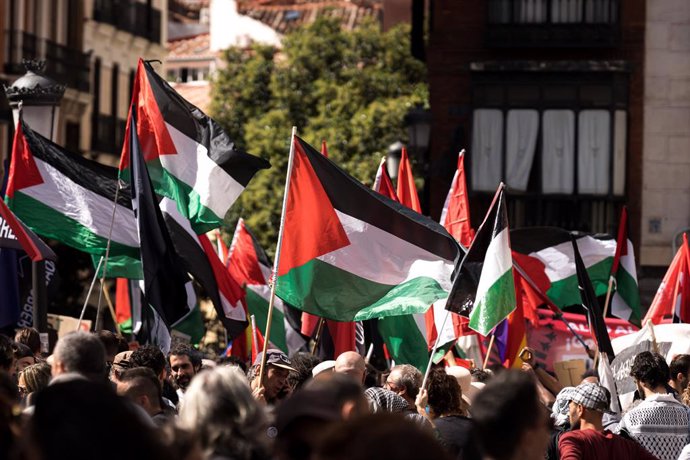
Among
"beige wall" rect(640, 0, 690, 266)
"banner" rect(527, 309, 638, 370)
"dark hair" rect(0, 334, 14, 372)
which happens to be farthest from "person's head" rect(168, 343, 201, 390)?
"beige wall" rect(640, 0, 690, 266)

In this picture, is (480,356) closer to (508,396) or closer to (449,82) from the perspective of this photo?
(449,82)

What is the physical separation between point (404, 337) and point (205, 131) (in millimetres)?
2613

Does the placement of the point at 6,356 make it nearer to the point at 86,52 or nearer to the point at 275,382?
the point at 275,382

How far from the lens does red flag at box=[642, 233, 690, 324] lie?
16.8 m

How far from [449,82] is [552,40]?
176 cm

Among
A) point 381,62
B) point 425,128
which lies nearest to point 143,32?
point 381,62

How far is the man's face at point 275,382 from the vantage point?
10117 millimetres

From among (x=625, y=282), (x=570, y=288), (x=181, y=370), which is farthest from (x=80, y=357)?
(x=570, y=288)

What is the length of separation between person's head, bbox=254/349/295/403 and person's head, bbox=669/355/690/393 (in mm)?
2543

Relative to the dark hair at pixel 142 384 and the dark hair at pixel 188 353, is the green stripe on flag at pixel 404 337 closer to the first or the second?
the dark hair at pixel 188 353

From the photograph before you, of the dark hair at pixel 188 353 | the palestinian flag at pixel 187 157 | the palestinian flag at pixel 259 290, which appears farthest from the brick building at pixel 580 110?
the dark hair at pixel 188 353

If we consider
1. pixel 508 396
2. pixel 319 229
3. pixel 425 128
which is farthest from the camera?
pixel 425 128

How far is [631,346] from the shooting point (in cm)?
1403

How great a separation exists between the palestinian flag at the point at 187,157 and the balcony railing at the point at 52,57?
26076 mm
